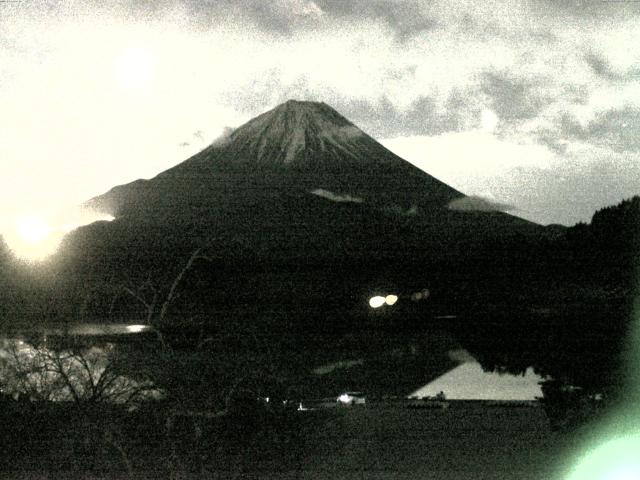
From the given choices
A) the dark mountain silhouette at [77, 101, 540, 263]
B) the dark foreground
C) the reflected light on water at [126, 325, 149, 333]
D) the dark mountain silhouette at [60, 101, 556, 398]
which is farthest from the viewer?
the dark mountain silhouette at [77, 101, 540, 263]

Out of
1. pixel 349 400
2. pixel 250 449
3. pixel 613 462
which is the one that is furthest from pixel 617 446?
pixel 250 449

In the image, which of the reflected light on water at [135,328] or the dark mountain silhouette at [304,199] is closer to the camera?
the reflected light on water at [135,328]

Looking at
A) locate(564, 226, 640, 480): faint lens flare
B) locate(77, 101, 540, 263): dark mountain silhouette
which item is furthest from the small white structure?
locate(77, 101, 540, 263): dark mountain silhouette

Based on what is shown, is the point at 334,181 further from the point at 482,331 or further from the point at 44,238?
the point at 482,331

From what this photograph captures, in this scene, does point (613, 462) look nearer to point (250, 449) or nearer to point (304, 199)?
point (250, 449)

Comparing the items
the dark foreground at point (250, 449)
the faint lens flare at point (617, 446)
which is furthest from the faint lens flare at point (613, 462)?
the dark foreground at point (250, 449)

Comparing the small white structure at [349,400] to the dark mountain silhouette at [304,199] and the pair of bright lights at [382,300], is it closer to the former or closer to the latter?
the pair of bright lights at [382,300]

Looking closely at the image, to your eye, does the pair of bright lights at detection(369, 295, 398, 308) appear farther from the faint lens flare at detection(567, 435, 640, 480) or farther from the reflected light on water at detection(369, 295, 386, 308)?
the faint lens flare at detection(567, 435, 640, 480)

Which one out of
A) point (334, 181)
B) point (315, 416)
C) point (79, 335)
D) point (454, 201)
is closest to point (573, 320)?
point (315, 416)

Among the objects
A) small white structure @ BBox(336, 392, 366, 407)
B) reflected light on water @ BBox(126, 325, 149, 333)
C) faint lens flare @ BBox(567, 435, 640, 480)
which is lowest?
faint lens flare @ BBox(567, 435, 640, 480)
